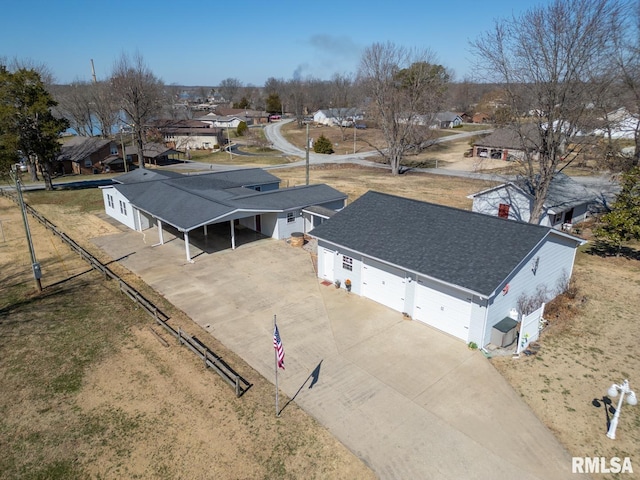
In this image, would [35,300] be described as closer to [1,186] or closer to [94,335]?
[94,335]

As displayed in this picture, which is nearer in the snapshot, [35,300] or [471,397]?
[471,397]

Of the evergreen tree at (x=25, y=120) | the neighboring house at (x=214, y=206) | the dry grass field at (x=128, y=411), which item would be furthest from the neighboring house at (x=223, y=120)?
the dry grass field at (x=128, y=411)

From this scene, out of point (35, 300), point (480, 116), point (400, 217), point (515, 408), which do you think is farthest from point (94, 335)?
point (480, 116)

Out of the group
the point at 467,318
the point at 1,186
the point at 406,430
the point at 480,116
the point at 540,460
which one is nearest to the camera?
the point at 540,460

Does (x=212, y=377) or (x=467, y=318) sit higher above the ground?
(x=467, y=318)

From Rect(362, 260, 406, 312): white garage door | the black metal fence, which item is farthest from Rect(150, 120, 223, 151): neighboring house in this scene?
Rect(362, 260, 406, 312): white garage door

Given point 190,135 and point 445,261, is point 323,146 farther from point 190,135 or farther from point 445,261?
point 445,261
